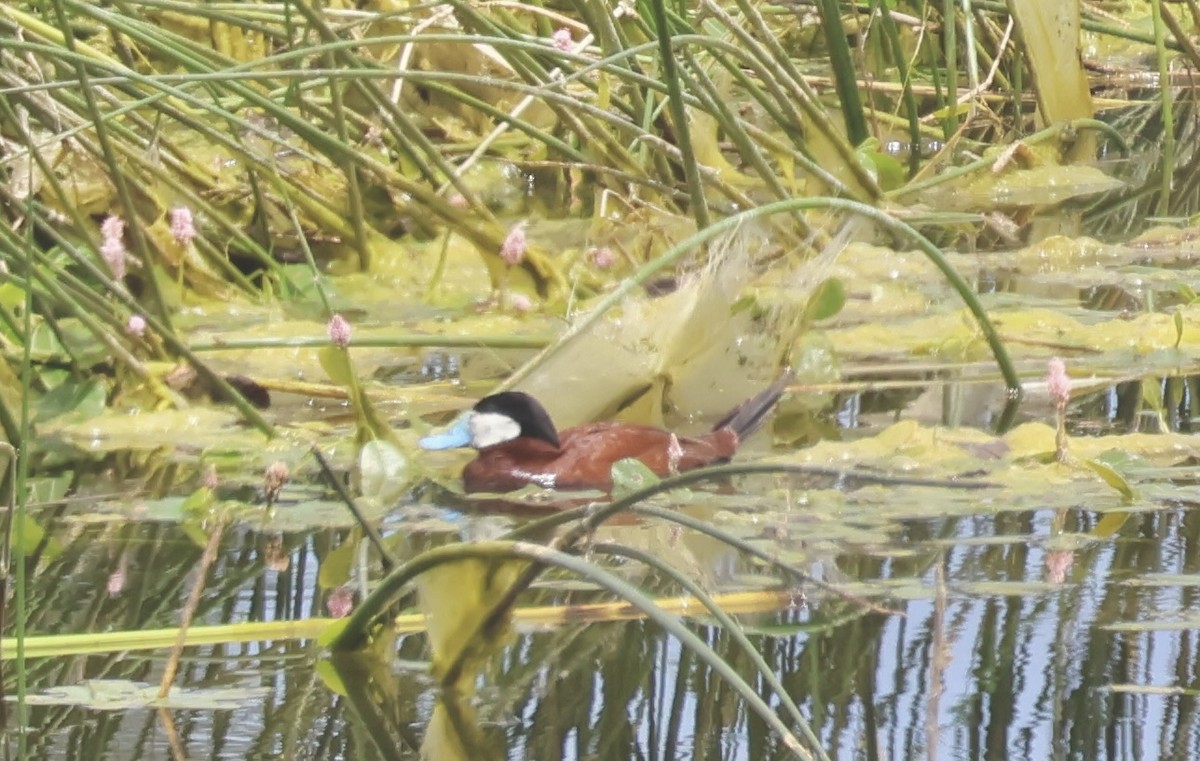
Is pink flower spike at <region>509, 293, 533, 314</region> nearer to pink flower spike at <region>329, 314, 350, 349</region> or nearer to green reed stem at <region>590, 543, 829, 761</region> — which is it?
pink flower spike at <region>329, 314, 350, 349</region>

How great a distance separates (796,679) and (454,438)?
966mm

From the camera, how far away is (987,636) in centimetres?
158

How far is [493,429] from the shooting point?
2.37 metres

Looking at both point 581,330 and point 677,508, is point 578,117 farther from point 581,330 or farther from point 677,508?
point 677,508

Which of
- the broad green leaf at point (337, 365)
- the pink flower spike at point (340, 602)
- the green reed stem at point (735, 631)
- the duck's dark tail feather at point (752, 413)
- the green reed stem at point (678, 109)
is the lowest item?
the pink flower spike at point (340, 602)

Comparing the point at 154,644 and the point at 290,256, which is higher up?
the point at 290,256

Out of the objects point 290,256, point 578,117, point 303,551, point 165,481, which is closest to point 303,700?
point 303,551

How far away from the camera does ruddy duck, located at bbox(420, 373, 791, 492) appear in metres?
2.36

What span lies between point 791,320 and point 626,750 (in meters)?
1.34

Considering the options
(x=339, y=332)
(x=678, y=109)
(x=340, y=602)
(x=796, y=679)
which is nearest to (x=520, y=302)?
(x=678, y=109)

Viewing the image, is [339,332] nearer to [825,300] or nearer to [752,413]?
[752,413]

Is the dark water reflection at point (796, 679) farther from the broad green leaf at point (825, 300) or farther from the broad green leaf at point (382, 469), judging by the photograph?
the broad green leaf at point (825, 300)

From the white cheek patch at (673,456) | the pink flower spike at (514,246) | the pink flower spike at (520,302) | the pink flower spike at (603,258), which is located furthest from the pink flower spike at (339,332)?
the pink flower spike at (603,258)

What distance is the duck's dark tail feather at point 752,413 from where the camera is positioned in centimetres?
254
